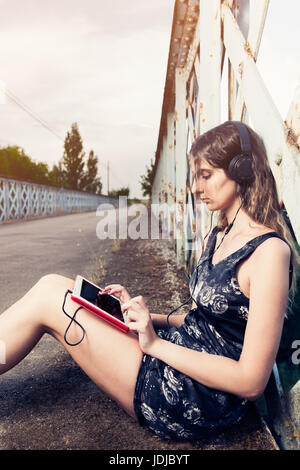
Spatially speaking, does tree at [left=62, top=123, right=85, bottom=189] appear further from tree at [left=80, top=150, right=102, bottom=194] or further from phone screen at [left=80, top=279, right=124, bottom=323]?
phone screen at [left=80, top=279, right=124, bottom=323]

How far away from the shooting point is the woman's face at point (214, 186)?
1548mm

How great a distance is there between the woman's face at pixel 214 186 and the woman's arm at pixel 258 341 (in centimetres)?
30

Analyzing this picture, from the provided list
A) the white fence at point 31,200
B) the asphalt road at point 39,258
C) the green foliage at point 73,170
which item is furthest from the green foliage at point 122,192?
the asphalt road at point 39,258

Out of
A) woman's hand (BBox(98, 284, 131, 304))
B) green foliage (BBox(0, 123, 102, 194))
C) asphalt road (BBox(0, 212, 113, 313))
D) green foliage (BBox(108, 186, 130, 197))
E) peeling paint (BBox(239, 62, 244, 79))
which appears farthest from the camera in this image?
green foliage (BBox(108, 186, 130, 197))

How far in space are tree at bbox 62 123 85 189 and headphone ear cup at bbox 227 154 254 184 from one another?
177ft

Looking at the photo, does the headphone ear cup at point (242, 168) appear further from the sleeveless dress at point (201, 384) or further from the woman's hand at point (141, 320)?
the woman's hand at point (141, 320)

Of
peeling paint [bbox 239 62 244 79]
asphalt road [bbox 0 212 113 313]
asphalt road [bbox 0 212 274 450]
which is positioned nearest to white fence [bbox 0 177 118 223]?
asphalt road [bbox 0 212 113 313]

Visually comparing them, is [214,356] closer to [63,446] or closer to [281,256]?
[281,256]

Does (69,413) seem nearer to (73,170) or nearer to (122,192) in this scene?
(73,170)

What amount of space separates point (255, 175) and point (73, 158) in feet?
181

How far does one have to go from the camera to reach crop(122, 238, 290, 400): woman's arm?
123 cm

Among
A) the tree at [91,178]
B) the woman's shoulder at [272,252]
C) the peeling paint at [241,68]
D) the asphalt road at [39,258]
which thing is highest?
the tree at [91,178]

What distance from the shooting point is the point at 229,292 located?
1426 millimetres
